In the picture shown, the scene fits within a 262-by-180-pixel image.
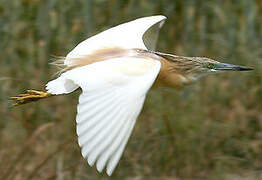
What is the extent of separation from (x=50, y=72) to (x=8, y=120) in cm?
49

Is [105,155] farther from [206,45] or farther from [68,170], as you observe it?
[206,45]

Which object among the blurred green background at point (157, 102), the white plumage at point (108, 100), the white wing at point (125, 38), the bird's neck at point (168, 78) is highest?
the white plumage at point (108, 100)

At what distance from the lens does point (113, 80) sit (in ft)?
8.02

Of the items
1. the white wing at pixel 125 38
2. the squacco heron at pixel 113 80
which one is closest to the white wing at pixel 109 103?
the squacco heron at pixel 113 80

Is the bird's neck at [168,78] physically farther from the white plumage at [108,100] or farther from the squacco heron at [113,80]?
the white plumage at [108,100]

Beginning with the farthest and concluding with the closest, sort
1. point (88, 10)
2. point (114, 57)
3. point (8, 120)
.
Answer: point (88, 10) → point (8, 120) → point (114, 57)

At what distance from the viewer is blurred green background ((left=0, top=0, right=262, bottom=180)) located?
145 inches

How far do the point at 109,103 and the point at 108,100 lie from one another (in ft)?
0.06

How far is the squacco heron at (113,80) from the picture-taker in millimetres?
2184

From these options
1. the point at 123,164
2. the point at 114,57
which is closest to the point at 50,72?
the point at 123,164

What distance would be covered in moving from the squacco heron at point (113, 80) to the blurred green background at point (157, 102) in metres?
0.55

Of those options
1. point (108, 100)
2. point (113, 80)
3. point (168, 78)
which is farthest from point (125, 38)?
point (108, 100)

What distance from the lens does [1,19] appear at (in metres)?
4.26

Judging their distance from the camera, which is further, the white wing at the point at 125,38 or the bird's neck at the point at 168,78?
the white wing at the point at 125,38
